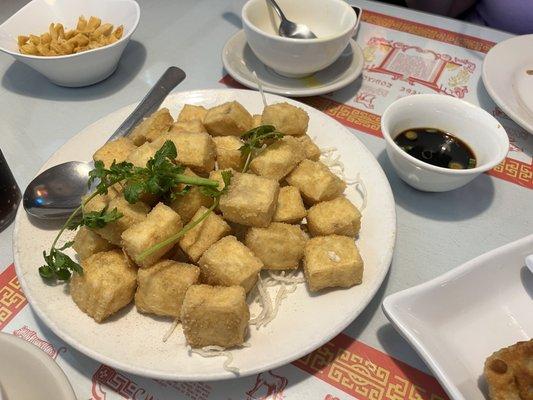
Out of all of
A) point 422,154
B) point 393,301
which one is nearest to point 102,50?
point 422,154

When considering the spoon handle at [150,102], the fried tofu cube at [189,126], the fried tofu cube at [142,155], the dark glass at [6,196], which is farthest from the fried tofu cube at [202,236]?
the dark glass at [6,196]

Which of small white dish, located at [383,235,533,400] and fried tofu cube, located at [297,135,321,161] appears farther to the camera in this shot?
fried tofu cube, located at [297,135,321,161]

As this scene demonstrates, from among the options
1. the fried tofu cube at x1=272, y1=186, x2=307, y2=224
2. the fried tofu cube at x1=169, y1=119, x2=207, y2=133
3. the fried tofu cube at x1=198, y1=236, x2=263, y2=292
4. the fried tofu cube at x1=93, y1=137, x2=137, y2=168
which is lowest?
the fried tofu cube at x1=272, y1=186, x2=307, y2=224

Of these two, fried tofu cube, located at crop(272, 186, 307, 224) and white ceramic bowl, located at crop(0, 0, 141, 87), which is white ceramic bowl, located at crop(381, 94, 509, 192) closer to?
fried tofu cube, located at crop(272, 186, 307, 224)

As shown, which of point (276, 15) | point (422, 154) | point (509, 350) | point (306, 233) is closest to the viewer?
point (509, 350)

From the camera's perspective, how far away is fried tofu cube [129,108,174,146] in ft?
5.45

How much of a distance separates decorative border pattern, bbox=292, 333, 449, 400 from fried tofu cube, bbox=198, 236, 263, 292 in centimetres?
28

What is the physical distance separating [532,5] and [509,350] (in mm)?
2559

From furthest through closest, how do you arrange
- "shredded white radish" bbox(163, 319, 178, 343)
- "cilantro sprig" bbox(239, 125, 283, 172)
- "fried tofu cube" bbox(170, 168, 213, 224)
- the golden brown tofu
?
"cilantro sprig" bbox(239, 125, 283, 172) → "fried tofu cube" bbox(170, 168, 213, 224) → "shredded white radish" bbox(163, 319, 178, 343) → the golden brown tofu

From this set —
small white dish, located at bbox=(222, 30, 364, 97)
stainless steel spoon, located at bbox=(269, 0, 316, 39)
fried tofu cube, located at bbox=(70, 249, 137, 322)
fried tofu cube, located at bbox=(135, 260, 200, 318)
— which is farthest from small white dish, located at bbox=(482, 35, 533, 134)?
fried tofu cube, located at bbox=(70, 249, 137, 322)

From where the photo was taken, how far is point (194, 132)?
1602mm

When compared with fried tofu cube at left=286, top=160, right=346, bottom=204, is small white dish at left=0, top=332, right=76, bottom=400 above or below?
above

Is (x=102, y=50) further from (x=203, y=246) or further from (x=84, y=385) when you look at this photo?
(x=84, y=385)

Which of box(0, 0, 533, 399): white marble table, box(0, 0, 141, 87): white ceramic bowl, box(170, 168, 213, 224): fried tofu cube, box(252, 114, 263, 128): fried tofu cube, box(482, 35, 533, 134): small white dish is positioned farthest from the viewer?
box(0, 0, 141, 87): white ceramic bowl
